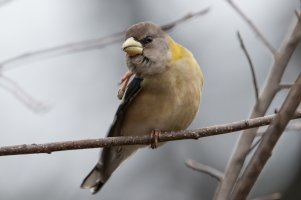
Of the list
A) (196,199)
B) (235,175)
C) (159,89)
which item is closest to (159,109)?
(159,89)

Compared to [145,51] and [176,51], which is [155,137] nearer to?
[145,51]

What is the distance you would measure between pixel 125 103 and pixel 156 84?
27 centimetres

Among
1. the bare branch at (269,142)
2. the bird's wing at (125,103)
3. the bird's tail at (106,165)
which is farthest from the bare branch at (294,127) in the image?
the bare branch at (269,142)

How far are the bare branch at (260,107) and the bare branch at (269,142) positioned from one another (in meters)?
1.08

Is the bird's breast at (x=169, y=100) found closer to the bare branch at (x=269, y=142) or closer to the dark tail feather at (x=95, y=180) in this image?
the dark tail feather at (x=95, y=180)

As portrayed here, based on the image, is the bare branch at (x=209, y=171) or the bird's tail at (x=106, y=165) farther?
the bird's tail at (x=106, y=165)

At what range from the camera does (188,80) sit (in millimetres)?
3803

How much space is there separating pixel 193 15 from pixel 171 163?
5.91 m

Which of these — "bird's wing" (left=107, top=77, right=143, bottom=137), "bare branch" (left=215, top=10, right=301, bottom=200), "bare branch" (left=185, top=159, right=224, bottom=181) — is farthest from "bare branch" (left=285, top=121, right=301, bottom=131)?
"bird's wing" (left=107, top=77, right=143, bottom=137)

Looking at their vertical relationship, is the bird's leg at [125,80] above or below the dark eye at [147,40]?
below

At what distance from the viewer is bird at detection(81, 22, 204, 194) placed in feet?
12.3

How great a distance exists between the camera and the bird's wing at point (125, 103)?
3822mm

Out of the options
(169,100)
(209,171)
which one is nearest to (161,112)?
(169,100)

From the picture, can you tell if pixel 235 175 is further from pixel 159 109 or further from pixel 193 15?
pixel 193 15
